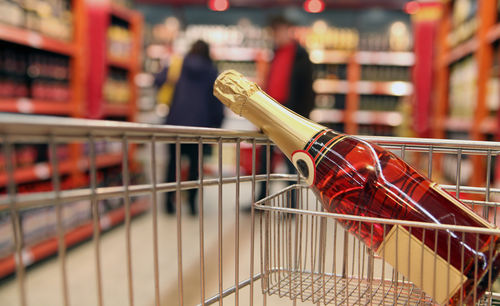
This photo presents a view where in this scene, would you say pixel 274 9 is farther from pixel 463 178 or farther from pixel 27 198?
pixel 27 198

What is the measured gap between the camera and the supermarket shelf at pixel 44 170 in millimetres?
2322

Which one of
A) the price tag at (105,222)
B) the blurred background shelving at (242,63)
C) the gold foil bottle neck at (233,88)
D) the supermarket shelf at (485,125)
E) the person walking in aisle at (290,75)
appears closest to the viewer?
the gold foil bottle neck at (233,88)

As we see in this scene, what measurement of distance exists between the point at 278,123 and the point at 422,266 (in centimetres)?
39

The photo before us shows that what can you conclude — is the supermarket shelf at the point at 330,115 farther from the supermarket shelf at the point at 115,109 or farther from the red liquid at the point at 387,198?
the red liquid at the point at 387,198

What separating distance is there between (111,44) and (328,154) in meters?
3.24

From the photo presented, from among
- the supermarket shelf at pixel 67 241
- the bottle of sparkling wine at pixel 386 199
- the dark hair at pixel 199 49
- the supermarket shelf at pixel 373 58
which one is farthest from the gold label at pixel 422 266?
the supermarket shelf at pixel 373 58

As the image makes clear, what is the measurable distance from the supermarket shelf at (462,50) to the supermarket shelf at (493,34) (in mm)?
184

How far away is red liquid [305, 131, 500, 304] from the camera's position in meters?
0.69

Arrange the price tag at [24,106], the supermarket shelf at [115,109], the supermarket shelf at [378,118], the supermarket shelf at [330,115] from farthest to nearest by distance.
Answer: the supermarket shelf at [330,115], the supermarket shelf at [378,118], the supermarket shelf at [115,109], the price tag at [24,106]

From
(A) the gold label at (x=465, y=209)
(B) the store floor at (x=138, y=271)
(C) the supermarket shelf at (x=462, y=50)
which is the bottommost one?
(B) the store floor at (x=138, y=271)

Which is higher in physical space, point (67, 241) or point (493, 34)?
point (493, 34)

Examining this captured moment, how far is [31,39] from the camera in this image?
2320 mm

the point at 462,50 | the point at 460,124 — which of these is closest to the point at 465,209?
the point at 460,124

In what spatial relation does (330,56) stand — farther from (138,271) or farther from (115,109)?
(138,271)
